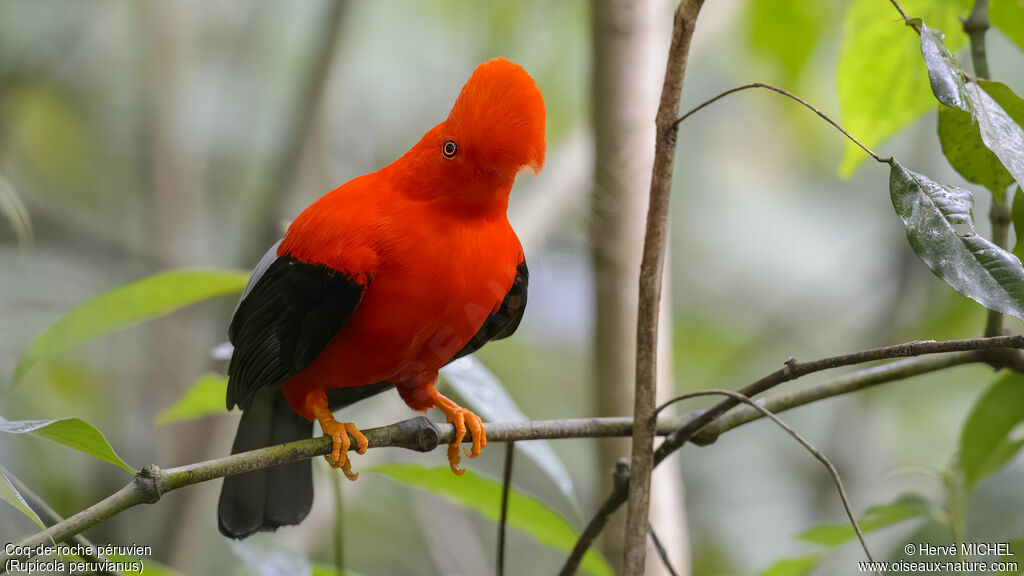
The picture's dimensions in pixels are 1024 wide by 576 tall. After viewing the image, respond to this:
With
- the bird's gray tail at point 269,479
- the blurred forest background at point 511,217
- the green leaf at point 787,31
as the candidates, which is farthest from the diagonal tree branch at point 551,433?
the green leaf at point 787,31

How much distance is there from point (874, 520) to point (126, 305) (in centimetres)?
121

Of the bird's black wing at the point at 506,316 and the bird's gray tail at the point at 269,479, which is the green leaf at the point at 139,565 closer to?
the bird's gray tail at the point at 269,479

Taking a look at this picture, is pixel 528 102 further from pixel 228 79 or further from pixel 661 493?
pixel 228 79

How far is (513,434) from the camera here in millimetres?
1149

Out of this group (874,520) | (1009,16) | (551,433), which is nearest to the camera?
(551,433)

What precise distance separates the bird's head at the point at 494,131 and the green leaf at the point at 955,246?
0.45m

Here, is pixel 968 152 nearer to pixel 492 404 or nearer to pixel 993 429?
pixel 993 429

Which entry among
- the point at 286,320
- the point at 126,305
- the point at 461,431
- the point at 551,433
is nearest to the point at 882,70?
the point at 551,433

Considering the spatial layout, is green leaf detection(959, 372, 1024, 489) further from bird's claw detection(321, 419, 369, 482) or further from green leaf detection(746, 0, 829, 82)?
bird's claw detection(321, 419, 369, 482)

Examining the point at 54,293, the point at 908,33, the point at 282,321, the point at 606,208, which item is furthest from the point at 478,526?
the point at 908,33

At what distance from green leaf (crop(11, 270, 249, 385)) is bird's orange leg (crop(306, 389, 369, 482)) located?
240 millimetres

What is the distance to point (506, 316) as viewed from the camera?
58.6 inches

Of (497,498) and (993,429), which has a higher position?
(993,429)

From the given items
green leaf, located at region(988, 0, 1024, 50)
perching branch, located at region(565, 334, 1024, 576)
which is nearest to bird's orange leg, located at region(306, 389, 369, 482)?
perching branch, located at region(565, 334, 1024, 576)
